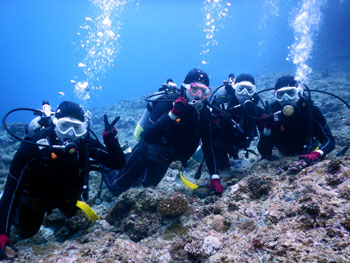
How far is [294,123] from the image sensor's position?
4812 mm

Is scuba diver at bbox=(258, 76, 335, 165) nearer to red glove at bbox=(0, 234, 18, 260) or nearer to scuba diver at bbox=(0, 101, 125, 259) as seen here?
scuba diver at bbox=(0, 101, 125, 259)

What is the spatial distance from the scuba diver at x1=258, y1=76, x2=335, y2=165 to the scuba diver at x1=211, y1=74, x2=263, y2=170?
47 cm

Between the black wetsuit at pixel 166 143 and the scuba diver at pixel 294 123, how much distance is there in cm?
158

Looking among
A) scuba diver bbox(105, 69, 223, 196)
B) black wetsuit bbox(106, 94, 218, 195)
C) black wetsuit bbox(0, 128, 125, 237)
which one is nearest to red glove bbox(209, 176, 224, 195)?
scuba diver bbox(105, 69, 223, 196)

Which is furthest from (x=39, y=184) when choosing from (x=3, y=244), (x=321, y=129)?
(x=321, y=129)

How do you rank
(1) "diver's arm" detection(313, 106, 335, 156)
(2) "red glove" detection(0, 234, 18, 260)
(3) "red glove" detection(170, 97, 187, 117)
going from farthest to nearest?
(1) "diver's arm" detection(313, 106, 335, 156) → (3) "red glove" detection(170, 97, 187, 117) → (2) "red glove" detection(0, 234, 18, 260)

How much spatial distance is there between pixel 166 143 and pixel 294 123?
10.2 feet

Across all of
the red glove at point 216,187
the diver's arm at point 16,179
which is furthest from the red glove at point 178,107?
the diver's arm at point 16,179

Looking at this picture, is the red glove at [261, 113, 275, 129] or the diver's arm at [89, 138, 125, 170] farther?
the red glove at [261, 113, 275, 129]

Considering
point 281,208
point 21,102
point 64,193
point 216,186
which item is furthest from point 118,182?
point 21,102

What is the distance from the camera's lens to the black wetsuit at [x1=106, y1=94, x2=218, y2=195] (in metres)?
4.51

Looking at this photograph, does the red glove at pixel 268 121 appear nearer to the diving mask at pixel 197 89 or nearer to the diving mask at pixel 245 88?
the diving mask at pixel 245 88

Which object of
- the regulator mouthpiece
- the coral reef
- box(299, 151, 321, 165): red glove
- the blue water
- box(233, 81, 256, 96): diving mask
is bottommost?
the coral reef

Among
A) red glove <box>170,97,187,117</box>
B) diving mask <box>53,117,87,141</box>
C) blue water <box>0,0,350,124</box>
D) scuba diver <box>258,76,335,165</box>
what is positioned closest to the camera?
diving mask <box>53,117,87,141</box>
